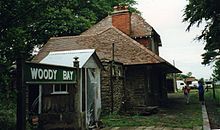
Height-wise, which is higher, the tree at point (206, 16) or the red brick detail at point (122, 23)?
the red brick detail at point (122, 23)

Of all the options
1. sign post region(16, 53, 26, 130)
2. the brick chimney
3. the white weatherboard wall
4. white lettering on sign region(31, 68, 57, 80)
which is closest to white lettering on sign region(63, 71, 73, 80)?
white lettering on sign region(31, 68, 57, 80)

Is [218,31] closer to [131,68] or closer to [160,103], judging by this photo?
[131,68]

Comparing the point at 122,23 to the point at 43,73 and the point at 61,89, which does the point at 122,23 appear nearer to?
the point at 61,89

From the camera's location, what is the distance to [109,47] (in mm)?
19734

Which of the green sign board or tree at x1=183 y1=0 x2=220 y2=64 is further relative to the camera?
tree at x1=183 y1=0 x2=220 y2=64

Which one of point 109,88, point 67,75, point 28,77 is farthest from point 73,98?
point 28,77

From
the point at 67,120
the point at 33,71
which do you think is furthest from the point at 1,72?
the point at 67,120

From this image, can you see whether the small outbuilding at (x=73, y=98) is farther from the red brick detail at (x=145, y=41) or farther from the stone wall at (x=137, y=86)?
the red brick detail at (x=145, y=41)

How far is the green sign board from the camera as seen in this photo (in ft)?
16.7

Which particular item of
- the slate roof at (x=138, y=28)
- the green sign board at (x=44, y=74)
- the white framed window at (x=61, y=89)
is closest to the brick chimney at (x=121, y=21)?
the slate roof at (x=138, y=28)

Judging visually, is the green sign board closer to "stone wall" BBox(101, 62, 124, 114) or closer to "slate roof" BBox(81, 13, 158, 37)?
"stone wall" BBox(101, 62, 124, 114)

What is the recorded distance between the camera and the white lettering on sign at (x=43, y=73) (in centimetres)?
532

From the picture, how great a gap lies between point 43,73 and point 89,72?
6383 millimetres

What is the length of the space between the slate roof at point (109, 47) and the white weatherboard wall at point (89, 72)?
5520mm
